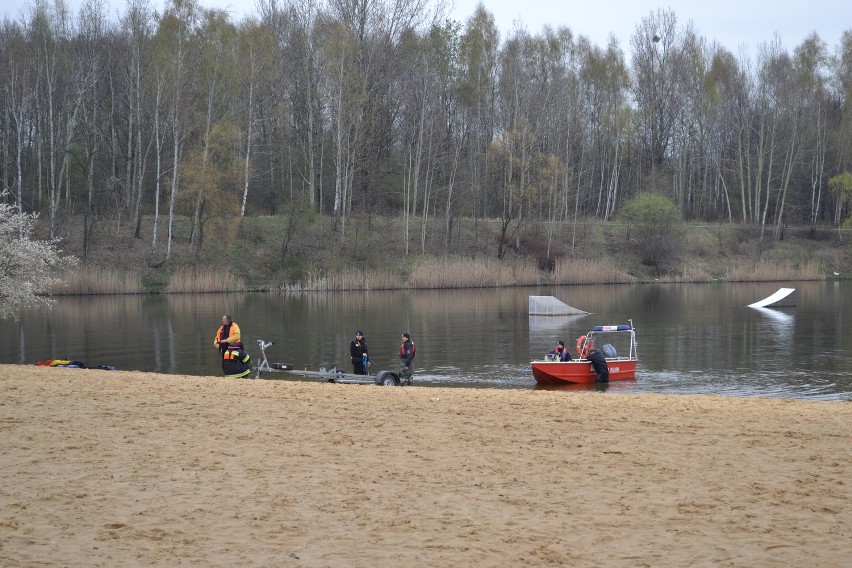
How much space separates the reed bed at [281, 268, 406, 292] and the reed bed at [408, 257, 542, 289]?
130 cm

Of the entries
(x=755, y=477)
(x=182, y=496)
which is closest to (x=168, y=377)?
(x=182, y=496)

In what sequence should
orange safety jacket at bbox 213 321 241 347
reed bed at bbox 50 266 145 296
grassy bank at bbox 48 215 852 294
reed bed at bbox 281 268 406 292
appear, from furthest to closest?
reed bed at bbox 281 268 406 292, grassy bank at bbox 48 215 852 294, reed bed at bbox 50 266 145 296, orange safety jacket at bbox 213 321 241 347

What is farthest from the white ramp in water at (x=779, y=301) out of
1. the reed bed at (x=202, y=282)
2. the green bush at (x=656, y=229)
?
the reed bed at (x=202, y=282)

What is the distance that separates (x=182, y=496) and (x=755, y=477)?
5952 mm

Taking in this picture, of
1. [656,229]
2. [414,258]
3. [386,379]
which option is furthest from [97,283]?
[656,229]

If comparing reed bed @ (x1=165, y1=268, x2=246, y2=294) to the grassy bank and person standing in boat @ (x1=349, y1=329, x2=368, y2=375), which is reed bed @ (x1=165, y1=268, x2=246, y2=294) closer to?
the grassy bank

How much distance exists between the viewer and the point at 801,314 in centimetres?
4325

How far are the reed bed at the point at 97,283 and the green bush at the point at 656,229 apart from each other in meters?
37.4

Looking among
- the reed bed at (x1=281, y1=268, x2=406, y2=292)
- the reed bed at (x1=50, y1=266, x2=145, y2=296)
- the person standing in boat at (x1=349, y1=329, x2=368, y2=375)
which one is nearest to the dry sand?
the person standing in boat at (x1=349, y1=329, x2=368, y2=375)

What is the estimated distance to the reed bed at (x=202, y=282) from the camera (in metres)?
53.7

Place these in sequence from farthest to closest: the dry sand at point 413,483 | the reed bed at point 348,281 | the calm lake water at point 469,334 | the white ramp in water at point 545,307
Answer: the reed bed at point 348,281 < the white ramp in water at point 545,307 < the calm lake water at point 469,334 < the dry sand at point 413,483

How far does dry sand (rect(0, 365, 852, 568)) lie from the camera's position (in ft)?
25.5

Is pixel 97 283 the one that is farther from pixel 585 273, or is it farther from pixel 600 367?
pixel 600 367

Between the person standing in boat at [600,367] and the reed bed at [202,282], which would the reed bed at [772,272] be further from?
the person standing in boat at [600,367]
